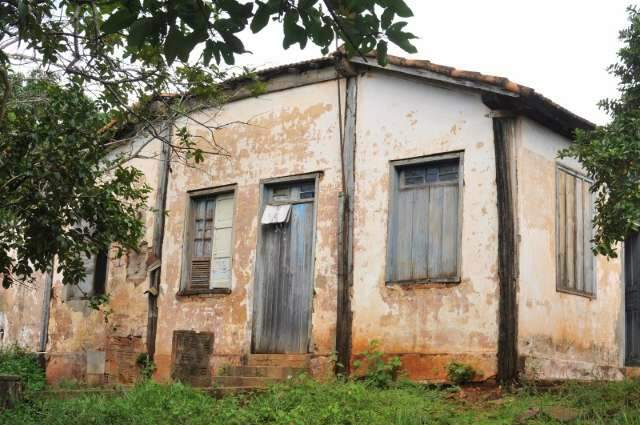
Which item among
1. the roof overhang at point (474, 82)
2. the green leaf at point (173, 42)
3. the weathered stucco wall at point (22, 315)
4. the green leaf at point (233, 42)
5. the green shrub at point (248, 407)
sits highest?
the roof overhang at point (474, 82)

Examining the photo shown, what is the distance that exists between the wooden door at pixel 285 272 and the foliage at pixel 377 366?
3.75 feet

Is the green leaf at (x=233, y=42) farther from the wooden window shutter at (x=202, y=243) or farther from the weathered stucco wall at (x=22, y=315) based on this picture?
the weathered stucco wall at (x=22, y=315)

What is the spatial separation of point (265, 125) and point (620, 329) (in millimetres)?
5630

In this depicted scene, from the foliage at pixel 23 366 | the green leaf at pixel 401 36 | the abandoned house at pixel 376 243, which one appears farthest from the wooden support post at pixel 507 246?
the foliage at pixel 23 366

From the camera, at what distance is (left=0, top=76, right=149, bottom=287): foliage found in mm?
8586

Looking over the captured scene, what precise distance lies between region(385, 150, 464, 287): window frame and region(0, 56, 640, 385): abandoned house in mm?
26

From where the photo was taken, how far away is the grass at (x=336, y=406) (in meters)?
8.20

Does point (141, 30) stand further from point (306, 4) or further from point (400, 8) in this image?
point (400, 8)

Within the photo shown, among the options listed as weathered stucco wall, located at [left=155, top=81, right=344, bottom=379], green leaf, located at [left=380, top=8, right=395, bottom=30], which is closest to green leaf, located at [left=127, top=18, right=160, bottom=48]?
green leaf, located at [left=380, top=8, right=395, bottom=30]

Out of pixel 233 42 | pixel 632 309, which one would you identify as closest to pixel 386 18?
pixel 233 42

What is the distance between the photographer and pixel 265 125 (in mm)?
12422

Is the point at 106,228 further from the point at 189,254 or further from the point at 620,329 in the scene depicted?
the point at 620,329

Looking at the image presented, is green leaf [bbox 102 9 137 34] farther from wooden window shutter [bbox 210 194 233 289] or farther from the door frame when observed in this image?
wooden window shutter [bbox 210 194 233 289]

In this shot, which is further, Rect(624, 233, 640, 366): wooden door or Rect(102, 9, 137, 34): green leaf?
Rect(624, 233, 640, 366): wooden door
